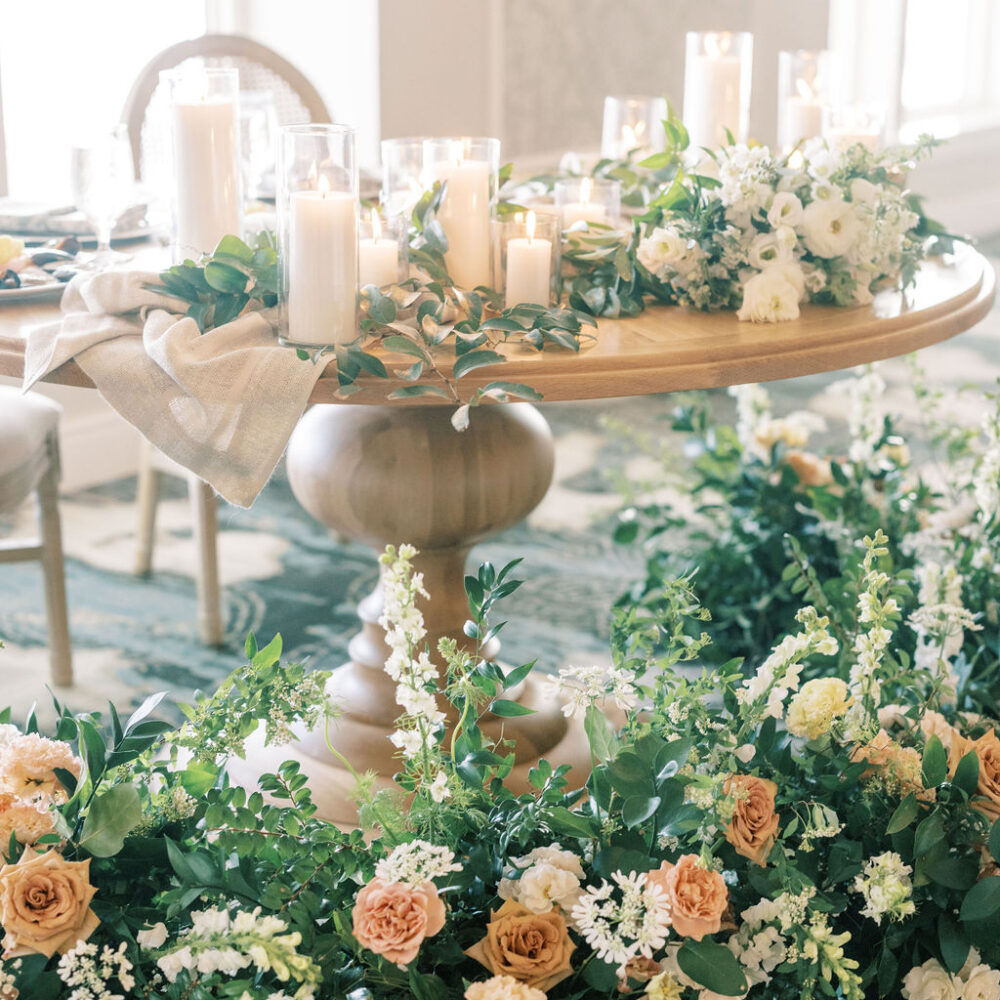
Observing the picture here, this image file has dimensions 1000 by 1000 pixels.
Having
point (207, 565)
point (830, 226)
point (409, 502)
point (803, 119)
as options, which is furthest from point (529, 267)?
point (207, 565)

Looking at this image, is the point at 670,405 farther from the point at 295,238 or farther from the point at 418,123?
the point at 295,238

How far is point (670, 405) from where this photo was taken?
4.01m

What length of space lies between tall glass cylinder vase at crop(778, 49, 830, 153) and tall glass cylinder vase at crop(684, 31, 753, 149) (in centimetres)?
8

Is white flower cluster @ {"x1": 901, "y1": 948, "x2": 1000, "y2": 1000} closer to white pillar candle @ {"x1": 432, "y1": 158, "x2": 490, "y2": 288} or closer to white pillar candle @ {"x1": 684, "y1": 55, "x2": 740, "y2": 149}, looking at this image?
white pillar candle @ {"x1": 432, "y1": 158, "x2": 490, "y2": 288}

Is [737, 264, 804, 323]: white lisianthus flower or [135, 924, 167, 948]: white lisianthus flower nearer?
[135, 924, 167, 948]: white lisianthus flower

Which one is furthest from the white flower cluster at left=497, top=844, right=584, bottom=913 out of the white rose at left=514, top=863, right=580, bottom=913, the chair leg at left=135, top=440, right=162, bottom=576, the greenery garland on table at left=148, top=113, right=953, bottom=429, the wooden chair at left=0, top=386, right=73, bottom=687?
the chair leg at left=135, top=440, right=162, bottom=576

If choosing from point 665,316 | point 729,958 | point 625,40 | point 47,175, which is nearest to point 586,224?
point 665,316

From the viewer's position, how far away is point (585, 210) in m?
1.60

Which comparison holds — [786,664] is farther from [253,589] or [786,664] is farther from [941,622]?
[253,589]

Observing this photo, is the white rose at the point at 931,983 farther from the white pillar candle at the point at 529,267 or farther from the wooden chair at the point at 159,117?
the wooden chair at the point at 159,117

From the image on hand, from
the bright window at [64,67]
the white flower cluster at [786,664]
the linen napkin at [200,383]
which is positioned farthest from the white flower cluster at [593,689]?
the bright window at [64,67]

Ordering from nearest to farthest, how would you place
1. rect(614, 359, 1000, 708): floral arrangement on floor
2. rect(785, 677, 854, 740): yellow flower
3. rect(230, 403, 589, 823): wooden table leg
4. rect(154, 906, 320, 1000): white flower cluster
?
rect(154, 906, 320, 1000): white flower cluster, rect(785, 677, 854, 740): yellow flower, rect(230, 403, 589, 823): wooden table leg, rect(614, 359, 1000, 708): floral arrangement on floor

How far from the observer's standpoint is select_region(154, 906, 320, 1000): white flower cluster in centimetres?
95

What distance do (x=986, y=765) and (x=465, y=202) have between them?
756mm
